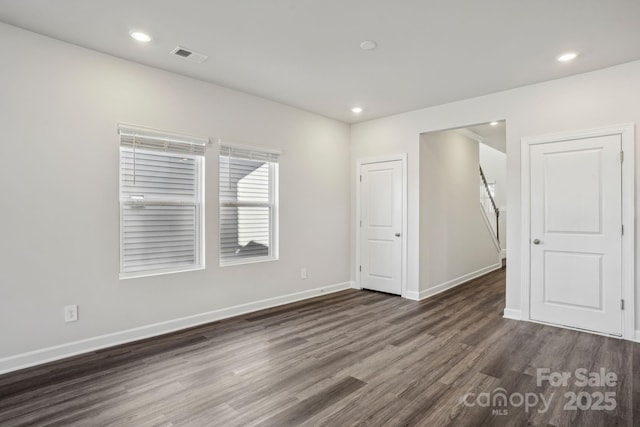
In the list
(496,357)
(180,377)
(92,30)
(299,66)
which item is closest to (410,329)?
(496,357)

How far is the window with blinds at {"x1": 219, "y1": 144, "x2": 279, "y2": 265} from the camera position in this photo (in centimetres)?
403

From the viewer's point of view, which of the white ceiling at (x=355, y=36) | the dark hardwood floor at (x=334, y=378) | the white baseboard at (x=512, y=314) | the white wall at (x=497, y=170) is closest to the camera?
the dark hardwood floor at (x=334, y=378)

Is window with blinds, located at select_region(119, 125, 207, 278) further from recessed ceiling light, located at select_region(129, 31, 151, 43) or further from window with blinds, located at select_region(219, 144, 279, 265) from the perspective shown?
recessed ceiling light, located at select_region(129, 31, 151, 43)

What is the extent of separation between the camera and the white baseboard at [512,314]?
3.93 m

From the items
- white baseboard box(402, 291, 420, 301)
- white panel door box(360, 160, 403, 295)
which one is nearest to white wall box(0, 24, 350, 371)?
white panel door box(360, 160, 403, 295)

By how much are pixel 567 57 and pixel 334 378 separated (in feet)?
11.6

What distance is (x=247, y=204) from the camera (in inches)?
166

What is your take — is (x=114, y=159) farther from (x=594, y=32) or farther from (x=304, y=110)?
(x=594, y=32)

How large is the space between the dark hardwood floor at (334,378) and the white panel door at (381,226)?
1.30 meters

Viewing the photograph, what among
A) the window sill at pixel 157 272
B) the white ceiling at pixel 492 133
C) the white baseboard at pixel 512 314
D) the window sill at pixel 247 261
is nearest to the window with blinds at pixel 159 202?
the window sill at pixel 157 272

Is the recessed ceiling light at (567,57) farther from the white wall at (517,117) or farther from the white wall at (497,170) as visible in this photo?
the white wall at (497,170)

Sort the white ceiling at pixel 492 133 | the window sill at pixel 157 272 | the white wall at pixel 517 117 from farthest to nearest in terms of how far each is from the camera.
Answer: the white ceiling at pixel 492 133
the white wall at pixel 517 117
the window sill at pixel 157 272

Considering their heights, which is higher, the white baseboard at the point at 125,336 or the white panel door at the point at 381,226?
the white panel door at the point at 381,226

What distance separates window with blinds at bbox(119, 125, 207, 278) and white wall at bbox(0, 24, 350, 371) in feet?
0.33
